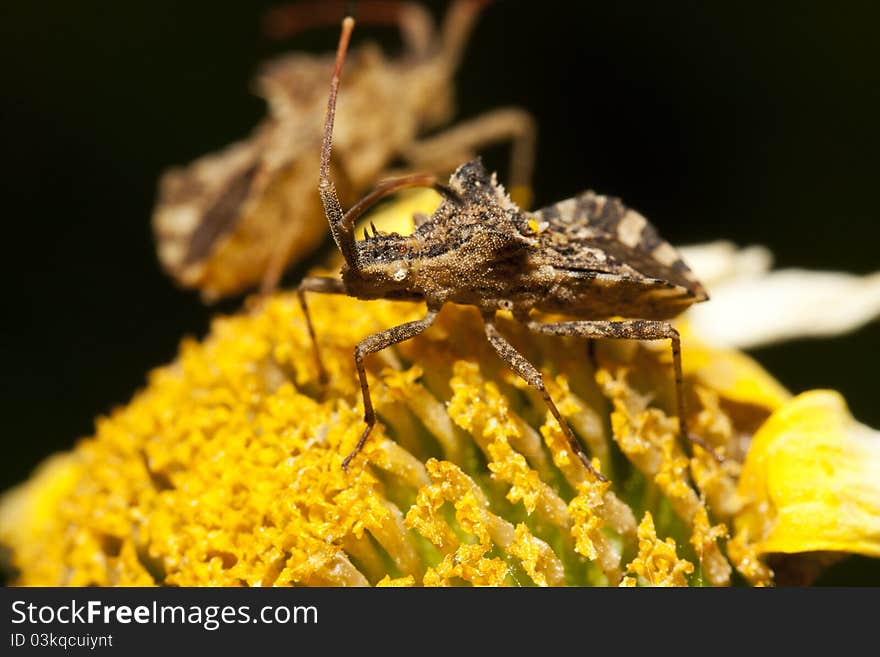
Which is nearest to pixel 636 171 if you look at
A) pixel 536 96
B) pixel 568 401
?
pixel 536 96

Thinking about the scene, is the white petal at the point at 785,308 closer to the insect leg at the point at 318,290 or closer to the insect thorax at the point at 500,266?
the insect thorax at the point at 500,266

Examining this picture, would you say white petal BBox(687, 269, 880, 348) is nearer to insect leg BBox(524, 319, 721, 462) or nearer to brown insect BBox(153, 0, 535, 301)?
insect leg BBox(524, 319, 721, 462)

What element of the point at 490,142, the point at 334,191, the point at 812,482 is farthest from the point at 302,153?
the point at 812,482

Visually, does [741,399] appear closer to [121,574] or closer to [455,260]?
[455,260]

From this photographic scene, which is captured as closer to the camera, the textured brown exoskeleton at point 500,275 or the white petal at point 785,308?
the textured brown exoskeleton at point 500,275

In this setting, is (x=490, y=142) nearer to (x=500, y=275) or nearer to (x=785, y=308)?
(x=785, y=308)

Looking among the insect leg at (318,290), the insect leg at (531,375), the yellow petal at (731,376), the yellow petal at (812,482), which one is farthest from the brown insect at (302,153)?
the yellow petal at (812,482)
